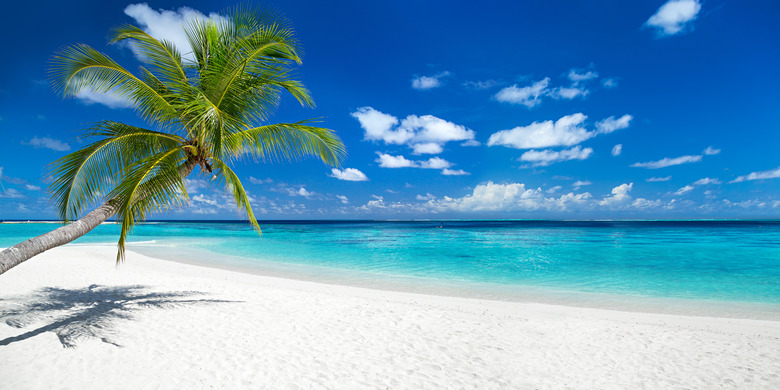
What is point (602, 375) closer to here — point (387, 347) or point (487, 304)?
point (387, 347)

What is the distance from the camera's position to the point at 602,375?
412 centimetres

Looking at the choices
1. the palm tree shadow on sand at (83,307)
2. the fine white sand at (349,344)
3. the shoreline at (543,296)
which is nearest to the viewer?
the fine white sand at (349,344)

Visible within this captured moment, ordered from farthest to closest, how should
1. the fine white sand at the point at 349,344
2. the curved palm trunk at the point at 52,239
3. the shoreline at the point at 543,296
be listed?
the shoreline at the point at 543,296
the curved palm trunk at the point at 52,239
the fine white sand at the point at 349,344

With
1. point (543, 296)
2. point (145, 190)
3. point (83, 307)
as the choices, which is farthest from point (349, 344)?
point (543, 296)

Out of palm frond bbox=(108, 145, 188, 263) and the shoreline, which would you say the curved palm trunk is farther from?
the shoreline

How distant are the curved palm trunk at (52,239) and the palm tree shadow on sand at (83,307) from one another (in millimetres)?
1203

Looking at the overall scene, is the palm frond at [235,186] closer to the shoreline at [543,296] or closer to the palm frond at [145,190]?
the palm frond at [145,190]

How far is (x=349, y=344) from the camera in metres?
4.92

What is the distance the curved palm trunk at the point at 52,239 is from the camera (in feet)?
13.1

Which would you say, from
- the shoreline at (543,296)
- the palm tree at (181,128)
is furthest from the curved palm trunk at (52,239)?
the shoreline at (543,296)

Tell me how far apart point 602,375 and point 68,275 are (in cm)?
1241

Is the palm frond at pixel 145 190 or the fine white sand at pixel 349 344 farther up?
the palm frond at pixel 145 190

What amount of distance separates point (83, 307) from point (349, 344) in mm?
5001

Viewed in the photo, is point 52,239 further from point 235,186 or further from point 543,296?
point 543,296
